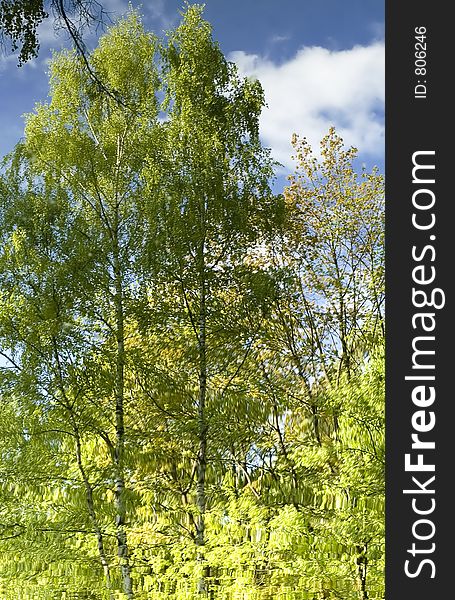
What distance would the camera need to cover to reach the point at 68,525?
7848mm

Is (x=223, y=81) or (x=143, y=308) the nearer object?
(x=143, y=308)

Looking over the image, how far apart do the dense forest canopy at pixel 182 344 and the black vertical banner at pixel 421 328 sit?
10.9 ft

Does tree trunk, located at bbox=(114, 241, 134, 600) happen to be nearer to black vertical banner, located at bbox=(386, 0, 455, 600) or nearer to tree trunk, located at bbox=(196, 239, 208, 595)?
tree trunk, located at bbox=(196, 239, 208, 595)

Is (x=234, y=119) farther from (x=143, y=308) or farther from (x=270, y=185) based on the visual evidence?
(x=143, y=308)

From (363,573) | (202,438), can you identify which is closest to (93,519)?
(202,438)

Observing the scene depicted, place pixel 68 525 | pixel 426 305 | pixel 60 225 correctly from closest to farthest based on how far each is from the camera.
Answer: pixel 426 305 < pixel 68 525 < pixel 60 225

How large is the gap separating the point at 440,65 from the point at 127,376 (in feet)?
21.4

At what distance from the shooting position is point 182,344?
877 cm

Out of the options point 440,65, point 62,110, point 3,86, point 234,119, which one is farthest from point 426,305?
point 3,86

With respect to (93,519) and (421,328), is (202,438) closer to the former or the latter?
(93,519)

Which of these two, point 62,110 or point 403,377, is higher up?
point 62,110

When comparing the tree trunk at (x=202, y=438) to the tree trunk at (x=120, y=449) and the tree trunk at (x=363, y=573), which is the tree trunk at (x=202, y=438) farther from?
the tree trunk at (x=363, y=573)

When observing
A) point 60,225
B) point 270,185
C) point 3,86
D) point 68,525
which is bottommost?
point 68,525

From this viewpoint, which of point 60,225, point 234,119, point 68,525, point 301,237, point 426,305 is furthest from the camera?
point 301,237
